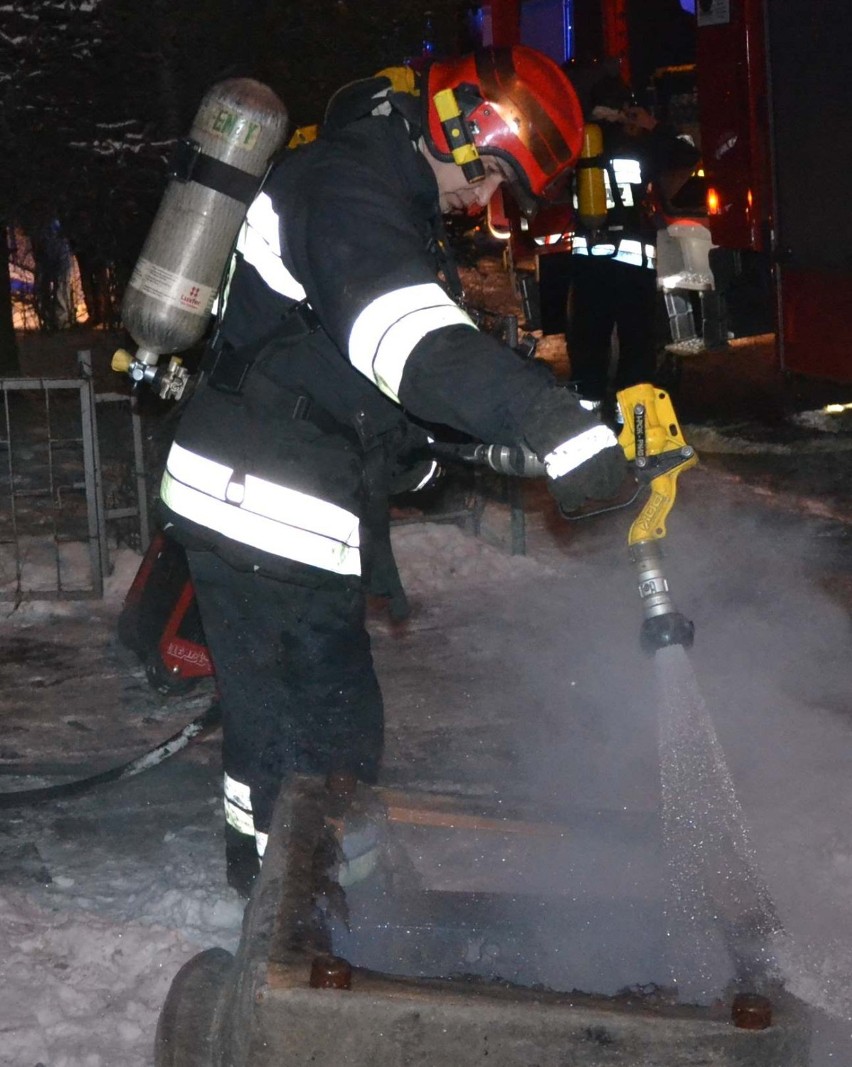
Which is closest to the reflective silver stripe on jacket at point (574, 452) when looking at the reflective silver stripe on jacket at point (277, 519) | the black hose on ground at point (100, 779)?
the reflective silver stripe on jacket at point (277, 519)

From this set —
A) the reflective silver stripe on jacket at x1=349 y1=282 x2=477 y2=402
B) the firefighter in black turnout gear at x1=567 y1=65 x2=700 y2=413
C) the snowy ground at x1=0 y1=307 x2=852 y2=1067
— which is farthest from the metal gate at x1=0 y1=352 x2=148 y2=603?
the reflective silver stripe on jacket at x1=349 y1=282 x2=477 y2=402

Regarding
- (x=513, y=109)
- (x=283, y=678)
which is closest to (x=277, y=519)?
(x=283, y=678)

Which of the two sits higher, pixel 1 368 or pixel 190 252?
pixel 190 252

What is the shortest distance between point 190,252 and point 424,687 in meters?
2.56

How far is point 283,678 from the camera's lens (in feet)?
9.93

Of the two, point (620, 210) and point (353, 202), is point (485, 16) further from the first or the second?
point (353, 202)

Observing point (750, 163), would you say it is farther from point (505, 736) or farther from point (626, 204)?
point (505, 736)

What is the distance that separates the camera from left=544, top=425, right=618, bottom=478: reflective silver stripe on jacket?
2.31m

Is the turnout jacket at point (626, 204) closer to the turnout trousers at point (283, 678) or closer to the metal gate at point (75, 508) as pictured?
the metal gate at point (75, 508)

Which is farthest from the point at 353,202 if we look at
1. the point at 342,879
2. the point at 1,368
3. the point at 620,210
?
the point at 1,368

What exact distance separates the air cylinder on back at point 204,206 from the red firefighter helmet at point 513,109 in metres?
0.39

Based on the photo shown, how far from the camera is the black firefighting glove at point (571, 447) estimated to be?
91.0 inches

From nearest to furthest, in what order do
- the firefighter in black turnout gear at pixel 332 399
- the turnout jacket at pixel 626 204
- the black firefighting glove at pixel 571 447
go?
the black firefighting glove at pixel 571 447, the firefighter in black turnout gear at pixel 332 399, the turnout jacket at pixel 626 204

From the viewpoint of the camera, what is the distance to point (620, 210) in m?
7.86
